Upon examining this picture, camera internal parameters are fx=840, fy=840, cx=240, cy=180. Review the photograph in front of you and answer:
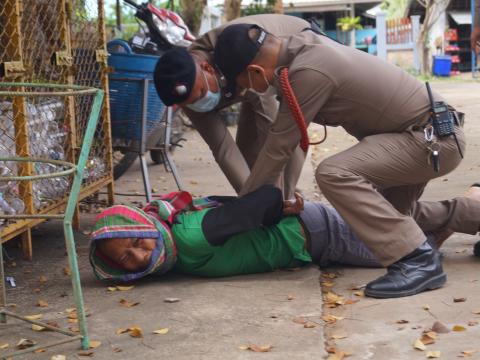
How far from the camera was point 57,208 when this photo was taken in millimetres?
5027

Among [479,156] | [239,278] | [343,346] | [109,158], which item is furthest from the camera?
[479,156]

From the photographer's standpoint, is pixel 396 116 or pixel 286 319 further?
pixel 396 116

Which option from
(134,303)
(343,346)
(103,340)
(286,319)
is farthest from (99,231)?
(343,346)

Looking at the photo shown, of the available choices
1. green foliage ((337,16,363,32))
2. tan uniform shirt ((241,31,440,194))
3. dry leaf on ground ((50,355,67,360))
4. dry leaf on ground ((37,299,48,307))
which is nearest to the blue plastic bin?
green foliage ((337,16,363,32))

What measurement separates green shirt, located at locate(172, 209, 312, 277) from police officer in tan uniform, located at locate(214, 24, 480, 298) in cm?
29

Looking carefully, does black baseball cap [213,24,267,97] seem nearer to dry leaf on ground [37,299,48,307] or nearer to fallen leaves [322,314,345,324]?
fallen leaves [322,314,345,324]

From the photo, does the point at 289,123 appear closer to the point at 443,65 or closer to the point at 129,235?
the point at 129,235

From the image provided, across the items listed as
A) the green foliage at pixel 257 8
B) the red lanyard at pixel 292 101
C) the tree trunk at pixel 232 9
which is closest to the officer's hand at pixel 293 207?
the red lanyard at pixel 292 101

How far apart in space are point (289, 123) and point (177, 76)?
0.62m

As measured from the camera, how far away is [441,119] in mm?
4164

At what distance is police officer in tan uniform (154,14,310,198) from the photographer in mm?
4203

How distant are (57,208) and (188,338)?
5.97ft

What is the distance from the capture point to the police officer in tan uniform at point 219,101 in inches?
165

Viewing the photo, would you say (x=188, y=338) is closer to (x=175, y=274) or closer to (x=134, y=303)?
(x=134, y=303)
